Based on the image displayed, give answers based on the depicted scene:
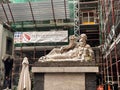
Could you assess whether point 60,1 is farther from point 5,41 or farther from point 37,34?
point 5,41

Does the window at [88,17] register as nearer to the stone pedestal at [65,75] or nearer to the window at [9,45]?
the window at [9,45]

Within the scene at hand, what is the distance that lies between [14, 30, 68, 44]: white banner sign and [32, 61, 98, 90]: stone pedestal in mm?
11516

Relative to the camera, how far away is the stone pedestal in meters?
9.89

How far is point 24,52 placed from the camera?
23.4 meters

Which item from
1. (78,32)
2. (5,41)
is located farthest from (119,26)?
(5,41)

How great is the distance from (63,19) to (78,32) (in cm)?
178

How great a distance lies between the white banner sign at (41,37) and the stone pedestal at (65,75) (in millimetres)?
11516

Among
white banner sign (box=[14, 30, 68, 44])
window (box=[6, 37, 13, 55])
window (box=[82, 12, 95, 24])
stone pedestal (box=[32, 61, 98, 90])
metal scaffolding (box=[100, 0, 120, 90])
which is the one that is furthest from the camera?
window (box=[6, 37, 13, 55])

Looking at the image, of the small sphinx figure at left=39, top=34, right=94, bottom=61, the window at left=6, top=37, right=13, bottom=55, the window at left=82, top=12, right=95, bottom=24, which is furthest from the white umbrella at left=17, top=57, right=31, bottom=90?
the window at left=6, top=37, right=13, bottom=55

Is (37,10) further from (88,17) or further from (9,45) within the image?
(9,45)

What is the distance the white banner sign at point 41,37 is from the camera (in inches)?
858

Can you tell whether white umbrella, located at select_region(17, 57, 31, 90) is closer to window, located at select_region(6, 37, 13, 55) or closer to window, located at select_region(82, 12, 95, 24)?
window, located at select_region(82, 12, 95, 24)

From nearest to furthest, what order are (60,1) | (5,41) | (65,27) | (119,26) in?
(119,26), (60,1), (65,27), (5,41)

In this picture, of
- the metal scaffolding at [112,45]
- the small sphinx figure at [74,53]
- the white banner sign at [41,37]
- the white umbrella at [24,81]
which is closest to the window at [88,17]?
→ the white banner sign at [41,37]
